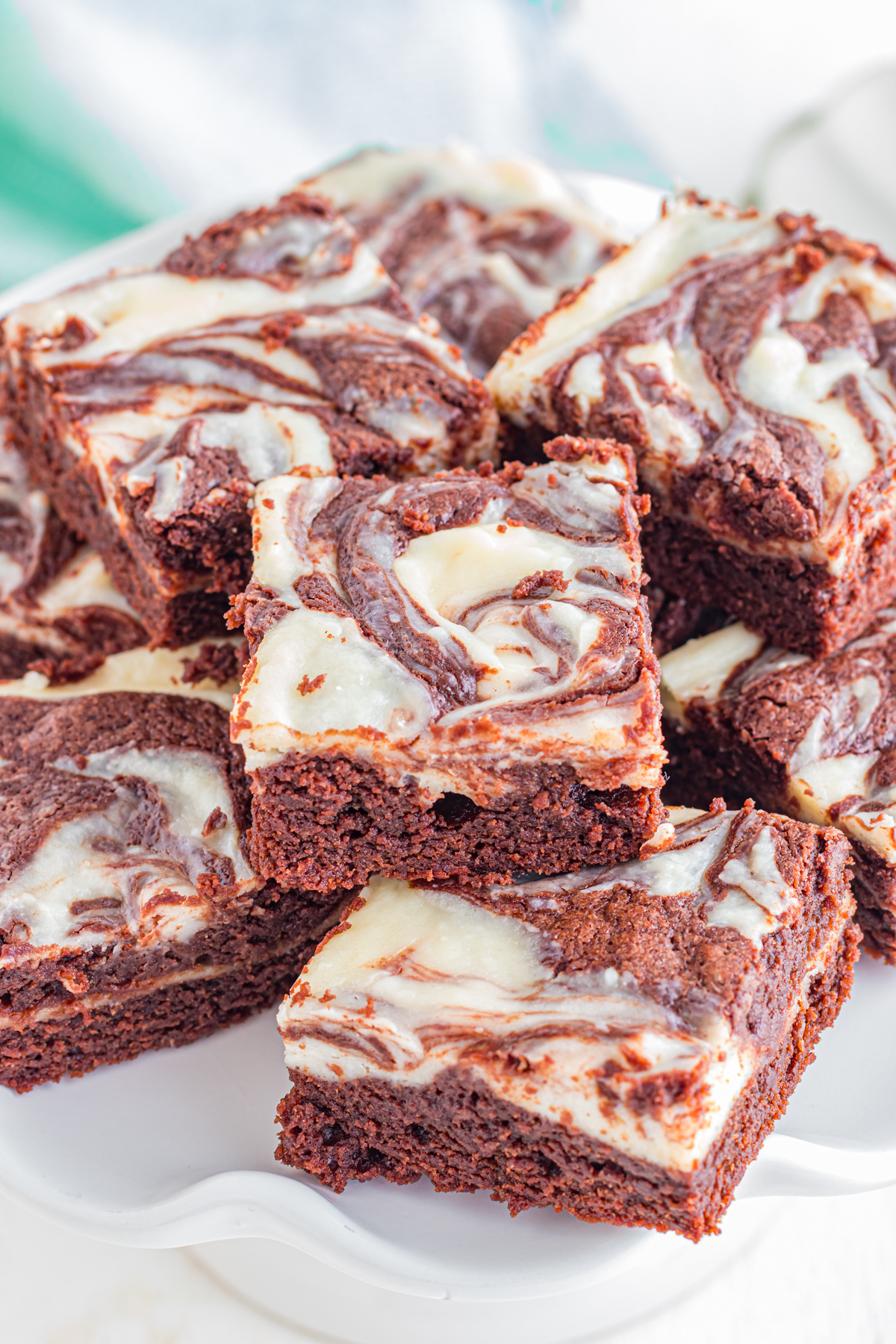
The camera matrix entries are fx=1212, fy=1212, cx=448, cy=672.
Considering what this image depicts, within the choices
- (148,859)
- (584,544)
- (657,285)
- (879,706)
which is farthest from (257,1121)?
(657,285)

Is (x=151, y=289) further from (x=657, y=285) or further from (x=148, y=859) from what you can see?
(x=148, y=859)

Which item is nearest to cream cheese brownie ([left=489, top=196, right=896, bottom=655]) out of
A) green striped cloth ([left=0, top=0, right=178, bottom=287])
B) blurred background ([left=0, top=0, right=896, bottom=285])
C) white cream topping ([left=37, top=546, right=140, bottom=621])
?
white cream topping ([left=37, top=546, right=140, bottom=621])

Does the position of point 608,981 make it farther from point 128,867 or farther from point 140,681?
point 140,681

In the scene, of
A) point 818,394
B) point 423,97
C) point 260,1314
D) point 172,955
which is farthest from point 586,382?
point 423,97

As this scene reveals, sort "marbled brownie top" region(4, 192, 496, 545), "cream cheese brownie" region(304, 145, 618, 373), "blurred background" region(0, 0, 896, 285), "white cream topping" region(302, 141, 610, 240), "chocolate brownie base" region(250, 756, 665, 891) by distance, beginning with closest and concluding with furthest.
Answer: "chocolate brownie base" region(250, 756, 665, 891), "marbled brownie top" region(4, 192, 496, 545), "cream cheese brownie" region(304, 145, 618, 373), "white cream topping" region(302, 141, 610, 240), "blurred background" region(0, 0, 896, 285)

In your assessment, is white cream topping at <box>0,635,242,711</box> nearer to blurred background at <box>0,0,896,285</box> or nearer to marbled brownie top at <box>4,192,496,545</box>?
marbled brownie top at <box>4,192,496,545</box>

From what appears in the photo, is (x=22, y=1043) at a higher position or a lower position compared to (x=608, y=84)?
lower
